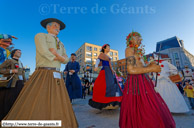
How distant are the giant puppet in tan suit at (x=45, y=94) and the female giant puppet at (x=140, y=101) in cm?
90

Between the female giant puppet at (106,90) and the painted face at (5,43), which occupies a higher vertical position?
the painted face at (5,43)

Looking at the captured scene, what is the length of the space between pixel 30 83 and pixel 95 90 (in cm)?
233

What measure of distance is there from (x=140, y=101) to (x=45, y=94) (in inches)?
58.4

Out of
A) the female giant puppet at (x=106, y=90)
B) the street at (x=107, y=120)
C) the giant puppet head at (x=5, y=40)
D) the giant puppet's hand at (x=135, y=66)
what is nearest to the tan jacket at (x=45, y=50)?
the giant puppet's hand at (x=135, y=66)

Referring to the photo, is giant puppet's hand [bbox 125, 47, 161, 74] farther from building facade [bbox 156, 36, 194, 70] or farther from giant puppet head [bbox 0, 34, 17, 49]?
building facade [bbox 156, 36, 194, 70]

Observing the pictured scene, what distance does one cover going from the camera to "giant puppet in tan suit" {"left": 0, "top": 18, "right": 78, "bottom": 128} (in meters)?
1.36

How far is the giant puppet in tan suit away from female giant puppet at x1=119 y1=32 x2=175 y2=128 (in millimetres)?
901

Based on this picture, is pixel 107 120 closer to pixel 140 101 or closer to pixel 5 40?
pixel 140 101

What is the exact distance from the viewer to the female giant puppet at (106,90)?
3.10 metres

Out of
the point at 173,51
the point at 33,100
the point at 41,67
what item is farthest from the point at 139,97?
the point at 173,51

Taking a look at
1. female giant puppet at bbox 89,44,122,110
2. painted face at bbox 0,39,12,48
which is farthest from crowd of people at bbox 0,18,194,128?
female giant puppet at bbox 89,44,122,110

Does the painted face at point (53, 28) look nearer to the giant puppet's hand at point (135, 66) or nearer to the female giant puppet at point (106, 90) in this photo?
the giant puppet's hand at point (135, 66)

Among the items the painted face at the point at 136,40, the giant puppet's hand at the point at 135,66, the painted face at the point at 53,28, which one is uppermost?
the painted face at the point at 53,28

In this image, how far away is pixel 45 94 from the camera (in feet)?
4.81
